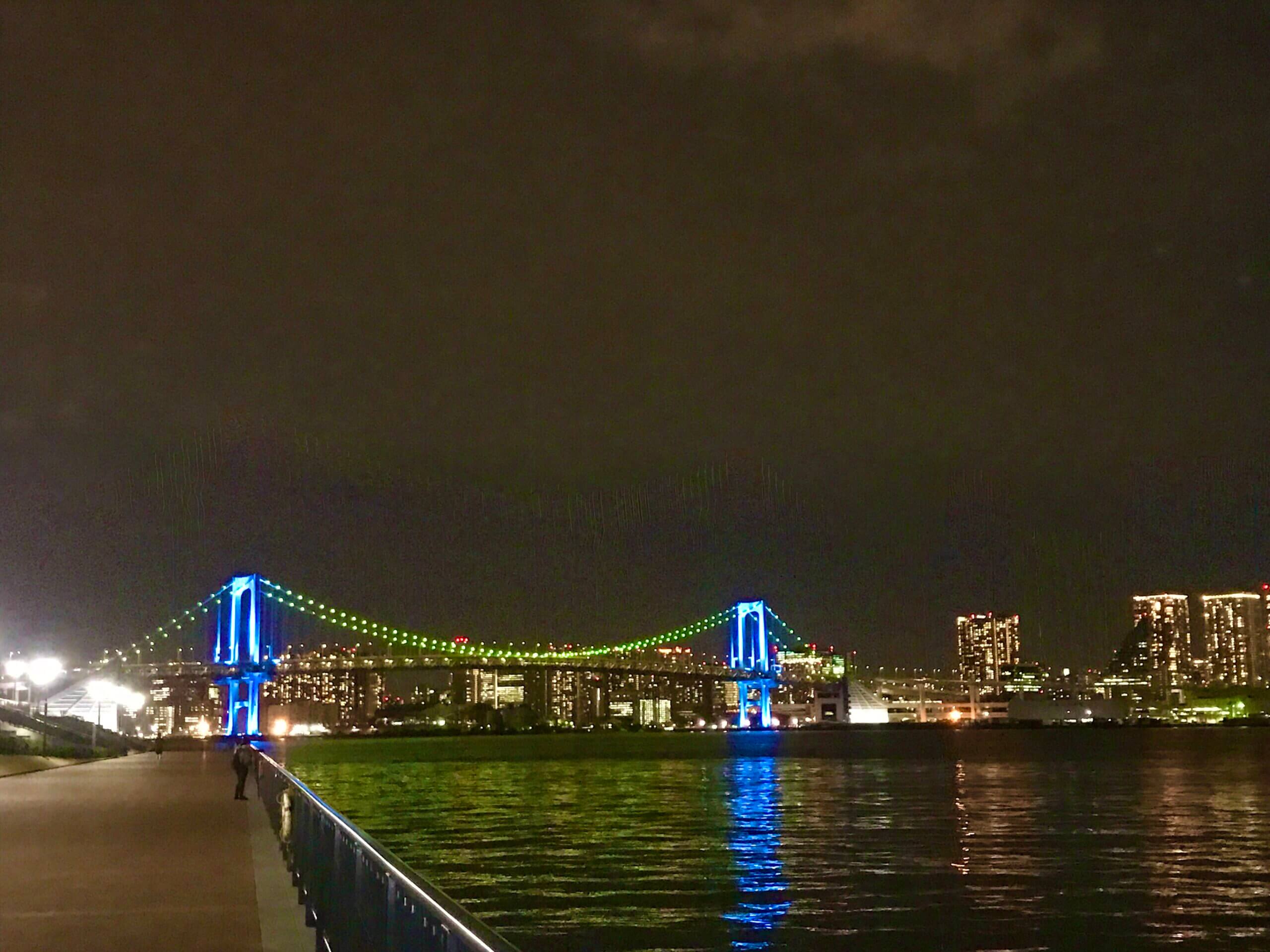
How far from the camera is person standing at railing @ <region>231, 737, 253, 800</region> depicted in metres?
24.8

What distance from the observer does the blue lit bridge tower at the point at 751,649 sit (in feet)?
463

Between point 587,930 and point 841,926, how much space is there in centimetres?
224

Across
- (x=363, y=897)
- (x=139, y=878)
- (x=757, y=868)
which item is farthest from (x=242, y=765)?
(x=363, y=897)

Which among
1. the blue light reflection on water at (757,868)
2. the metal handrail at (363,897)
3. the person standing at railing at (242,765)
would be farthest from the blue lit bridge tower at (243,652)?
the metal handrail at (363,897)

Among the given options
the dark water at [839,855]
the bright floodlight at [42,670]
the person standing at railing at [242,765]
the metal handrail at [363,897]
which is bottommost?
the dark water at [839,855]

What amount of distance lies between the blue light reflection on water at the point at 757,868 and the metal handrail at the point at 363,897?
3731mm

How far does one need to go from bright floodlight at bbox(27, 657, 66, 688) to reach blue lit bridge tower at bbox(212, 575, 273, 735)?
2280cm

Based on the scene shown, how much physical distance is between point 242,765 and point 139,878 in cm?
1305

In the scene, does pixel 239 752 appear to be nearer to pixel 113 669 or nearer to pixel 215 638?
pixel 113 669

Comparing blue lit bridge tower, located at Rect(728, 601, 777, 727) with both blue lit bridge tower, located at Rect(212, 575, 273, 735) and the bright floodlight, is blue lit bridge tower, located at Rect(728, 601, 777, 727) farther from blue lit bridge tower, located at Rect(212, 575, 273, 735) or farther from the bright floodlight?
the bright floodlight

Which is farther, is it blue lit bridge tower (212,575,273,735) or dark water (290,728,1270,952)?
blue lit bridge tower (212,575,273,735)

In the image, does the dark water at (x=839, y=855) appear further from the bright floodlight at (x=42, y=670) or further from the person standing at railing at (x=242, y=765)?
the bright floodlight at (x=42, y=670)

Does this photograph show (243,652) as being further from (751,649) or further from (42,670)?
(751,649)

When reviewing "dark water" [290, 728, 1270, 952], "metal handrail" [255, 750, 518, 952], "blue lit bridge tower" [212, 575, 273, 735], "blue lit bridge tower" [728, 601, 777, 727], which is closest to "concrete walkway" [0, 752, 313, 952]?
"metal handrail" [255, 750, 518, 952]
